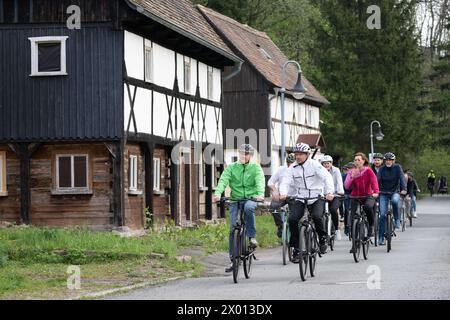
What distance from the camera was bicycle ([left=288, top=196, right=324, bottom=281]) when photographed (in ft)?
54.0

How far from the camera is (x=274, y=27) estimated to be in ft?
250

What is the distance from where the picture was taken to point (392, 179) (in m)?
24.0

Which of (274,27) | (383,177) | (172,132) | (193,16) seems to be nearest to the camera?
(383,177)

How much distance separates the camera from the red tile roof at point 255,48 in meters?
51.0

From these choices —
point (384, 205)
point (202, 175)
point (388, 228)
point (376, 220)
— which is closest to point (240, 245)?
point (376, 220)

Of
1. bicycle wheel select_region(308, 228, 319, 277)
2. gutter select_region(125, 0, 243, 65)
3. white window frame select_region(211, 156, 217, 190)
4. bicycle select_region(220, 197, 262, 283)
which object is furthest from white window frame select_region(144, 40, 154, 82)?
bicycle wheel select_region(308, 228, 319, 277)

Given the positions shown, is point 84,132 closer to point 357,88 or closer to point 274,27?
point 357,88

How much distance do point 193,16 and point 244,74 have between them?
1518cm

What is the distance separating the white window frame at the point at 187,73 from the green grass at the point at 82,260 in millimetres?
9039

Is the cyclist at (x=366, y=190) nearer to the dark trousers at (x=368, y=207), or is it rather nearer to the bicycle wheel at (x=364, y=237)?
the dark trousers at (x=368, y=207)

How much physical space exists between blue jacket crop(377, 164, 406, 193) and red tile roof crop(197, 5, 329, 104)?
2504 cm

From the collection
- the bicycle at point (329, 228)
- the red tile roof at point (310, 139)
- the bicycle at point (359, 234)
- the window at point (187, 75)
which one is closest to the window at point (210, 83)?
the window at point (187, 75)
